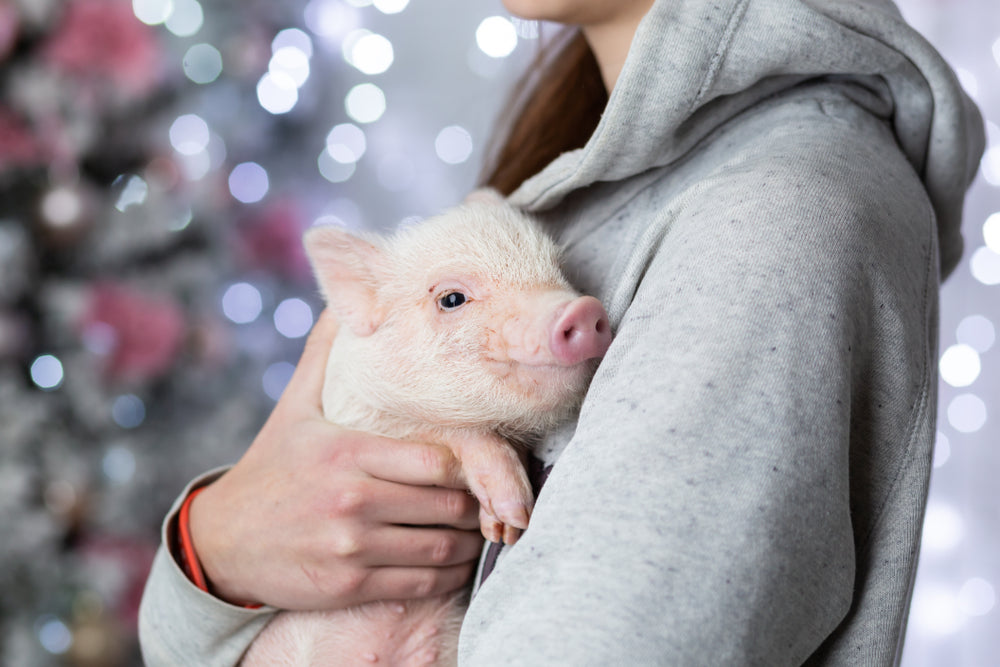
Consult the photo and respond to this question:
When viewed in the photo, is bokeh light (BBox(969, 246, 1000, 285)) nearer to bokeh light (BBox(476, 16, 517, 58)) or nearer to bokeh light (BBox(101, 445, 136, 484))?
bokeh light (BBox(476, 16, 517, 58))

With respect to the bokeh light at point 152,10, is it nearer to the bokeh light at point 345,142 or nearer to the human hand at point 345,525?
the bokeh light at point 345,142

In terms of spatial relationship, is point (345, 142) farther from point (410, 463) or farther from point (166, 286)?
point (410, 463)

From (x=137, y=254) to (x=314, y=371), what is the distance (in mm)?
1546

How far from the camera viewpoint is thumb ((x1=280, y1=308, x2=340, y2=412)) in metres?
1.05

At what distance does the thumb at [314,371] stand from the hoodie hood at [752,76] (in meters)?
0.40

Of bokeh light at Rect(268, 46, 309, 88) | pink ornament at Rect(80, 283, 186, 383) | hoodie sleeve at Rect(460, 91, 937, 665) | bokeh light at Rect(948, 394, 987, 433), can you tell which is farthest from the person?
bokeh light at Rect(268, 46, 309, 88)

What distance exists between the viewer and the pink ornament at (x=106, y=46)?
2.20 metres

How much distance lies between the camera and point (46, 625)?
2311 millimetres

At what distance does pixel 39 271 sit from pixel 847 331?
2.24 meters

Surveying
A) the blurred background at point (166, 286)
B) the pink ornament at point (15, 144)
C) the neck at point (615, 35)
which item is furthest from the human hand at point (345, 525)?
the pink ornament at point (15, 144)

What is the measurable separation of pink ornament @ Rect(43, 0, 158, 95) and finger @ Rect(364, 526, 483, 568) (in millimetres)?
1878

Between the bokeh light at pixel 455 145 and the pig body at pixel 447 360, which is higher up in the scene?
the pig body at pixel 447 360

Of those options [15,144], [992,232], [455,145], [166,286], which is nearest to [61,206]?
[15,144]

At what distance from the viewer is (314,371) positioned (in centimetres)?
108
